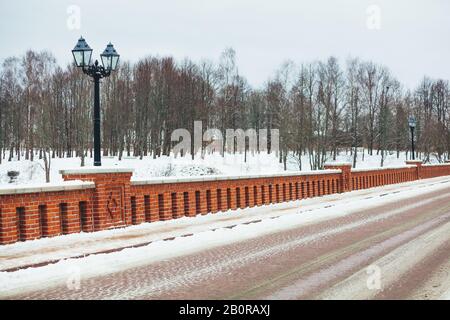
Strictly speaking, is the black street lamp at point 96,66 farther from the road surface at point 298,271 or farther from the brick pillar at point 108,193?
the road surface at point 298,271

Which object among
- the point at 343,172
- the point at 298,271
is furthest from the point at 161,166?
the point at 298,271

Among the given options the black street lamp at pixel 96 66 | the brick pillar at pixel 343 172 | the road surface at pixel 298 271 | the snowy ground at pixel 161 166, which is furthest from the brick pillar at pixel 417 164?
the black street lamp at pixel 96 66

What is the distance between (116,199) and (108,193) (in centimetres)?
32

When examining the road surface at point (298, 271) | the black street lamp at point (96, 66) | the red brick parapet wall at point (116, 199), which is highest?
the black street lamp at point (96, 66)

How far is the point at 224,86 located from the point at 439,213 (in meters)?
54.6

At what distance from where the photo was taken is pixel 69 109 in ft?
230

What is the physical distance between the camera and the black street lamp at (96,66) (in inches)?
506

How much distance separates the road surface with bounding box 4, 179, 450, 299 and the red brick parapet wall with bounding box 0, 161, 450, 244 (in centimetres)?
334

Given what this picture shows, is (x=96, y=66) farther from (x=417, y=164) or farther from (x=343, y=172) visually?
(x=417, y=164)

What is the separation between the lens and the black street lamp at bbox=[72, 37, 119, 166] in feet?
42.2

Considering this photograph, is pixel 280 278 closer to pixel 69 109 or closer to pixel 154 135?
pixel 154 135

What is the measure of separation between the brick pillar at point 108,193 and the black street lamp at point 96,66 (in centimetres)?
73

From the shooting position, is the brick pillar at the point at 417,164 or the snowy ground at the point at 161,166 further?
the snowy ground at the point at 161,166
